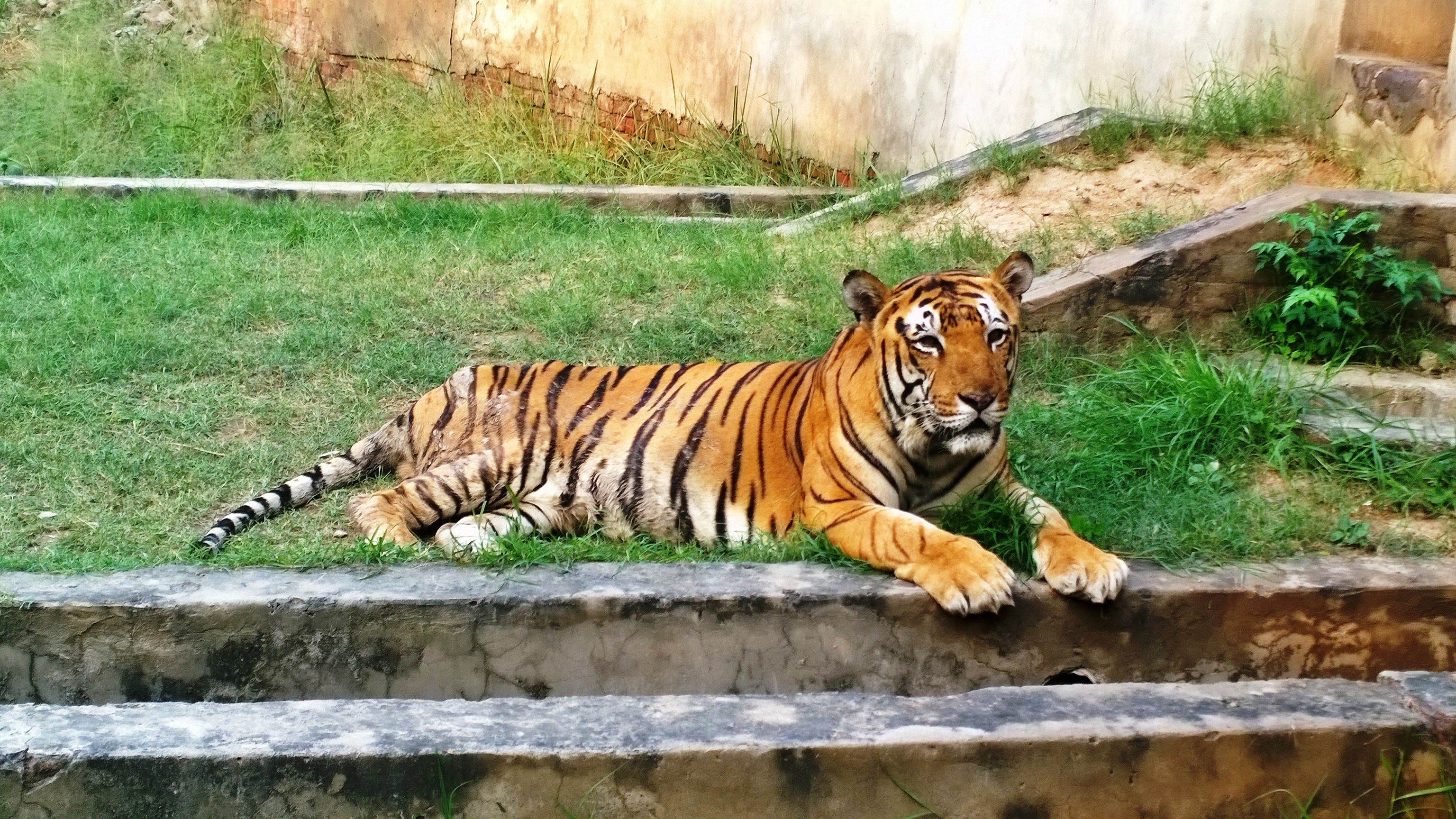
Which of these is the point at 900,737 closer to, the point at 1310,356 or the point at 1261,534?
the point at 1261,534

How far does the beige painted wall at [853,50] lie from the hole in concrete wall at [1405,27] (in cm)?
8

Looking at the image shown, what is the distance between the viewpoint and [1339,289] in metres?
4.82

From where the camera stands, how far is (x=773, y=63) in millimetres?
8633

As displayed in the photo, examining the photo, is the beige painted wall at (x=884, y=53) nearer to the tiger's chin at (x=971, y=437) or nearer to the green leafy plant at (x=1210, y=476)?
the green leafy plant at (x=1210, y=476)

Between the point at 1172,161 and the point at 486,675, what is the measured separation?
4.03m

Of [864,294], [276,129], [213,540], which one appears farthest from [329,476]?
[276,129]

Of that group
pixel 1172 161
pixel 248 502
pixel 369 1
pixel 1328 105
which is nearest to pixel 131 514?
pixel 248 502

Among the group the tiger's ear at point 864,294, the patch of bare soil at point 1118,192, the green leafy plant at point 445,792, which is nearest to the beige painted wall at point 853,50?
the patch of bare soil at point 1118,192

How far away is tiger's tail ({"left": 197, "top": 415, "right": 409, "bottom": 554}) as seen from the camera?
402 centimetres

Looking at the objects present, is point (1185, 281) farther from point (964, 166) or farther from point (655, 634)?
point (655, 634)

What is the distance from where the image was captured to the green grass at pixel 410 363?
153 inches

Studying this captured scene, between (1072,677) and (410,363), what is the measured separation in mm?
3028

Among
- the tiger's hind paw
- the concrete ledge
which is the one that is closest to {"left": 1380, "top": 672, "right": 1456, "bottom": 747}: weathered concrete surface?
the tiger's hind paw

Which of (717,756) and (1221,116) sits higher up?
(1221,116)
